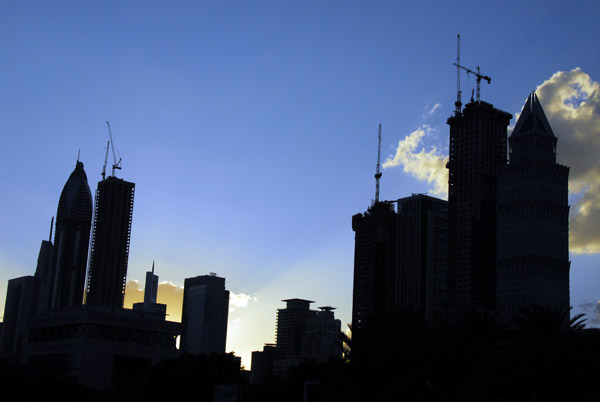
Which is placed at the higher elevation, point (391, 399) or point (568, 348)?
point (568, 348)

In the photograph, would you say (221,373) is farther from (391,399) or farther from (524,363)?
(524,363)

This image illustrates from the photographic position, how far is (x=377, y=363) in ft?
243

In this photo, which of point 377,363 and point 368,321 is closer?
point 377,363

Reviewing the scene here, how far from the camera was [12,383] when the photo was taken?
124 metres

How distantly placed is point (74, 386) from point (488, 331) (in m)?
74.4

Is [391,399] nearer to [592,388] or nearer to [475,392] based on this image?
[475,392]

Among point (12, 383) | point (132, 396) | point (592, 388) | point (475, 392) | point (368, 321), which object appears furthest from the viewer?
point (132, 396)

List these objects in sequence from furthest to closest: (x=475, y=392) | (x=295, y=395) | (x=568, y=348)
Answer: (x=295, y=395)
(x=475, y=392)
(x=568, y=348)

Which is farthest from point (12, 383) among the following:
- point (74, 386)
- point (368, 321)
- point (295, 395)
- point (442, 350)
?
point (442, 350)

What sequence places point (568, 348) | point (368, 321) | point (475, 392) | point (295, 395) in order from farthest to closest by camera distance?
point (295, 395), point (368, 321), point (475, 392), point (568, 348)

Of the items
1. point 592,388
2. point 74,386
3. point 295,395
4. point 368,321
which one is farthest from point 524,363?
point 74,386

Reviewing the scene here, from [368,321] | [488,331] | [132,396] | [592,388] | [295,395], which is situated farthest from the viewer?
[132,396]

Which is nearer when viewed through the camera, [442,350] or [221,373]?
[442,350]

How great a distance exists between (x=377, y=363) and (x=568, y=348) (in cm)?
Result: 1928
